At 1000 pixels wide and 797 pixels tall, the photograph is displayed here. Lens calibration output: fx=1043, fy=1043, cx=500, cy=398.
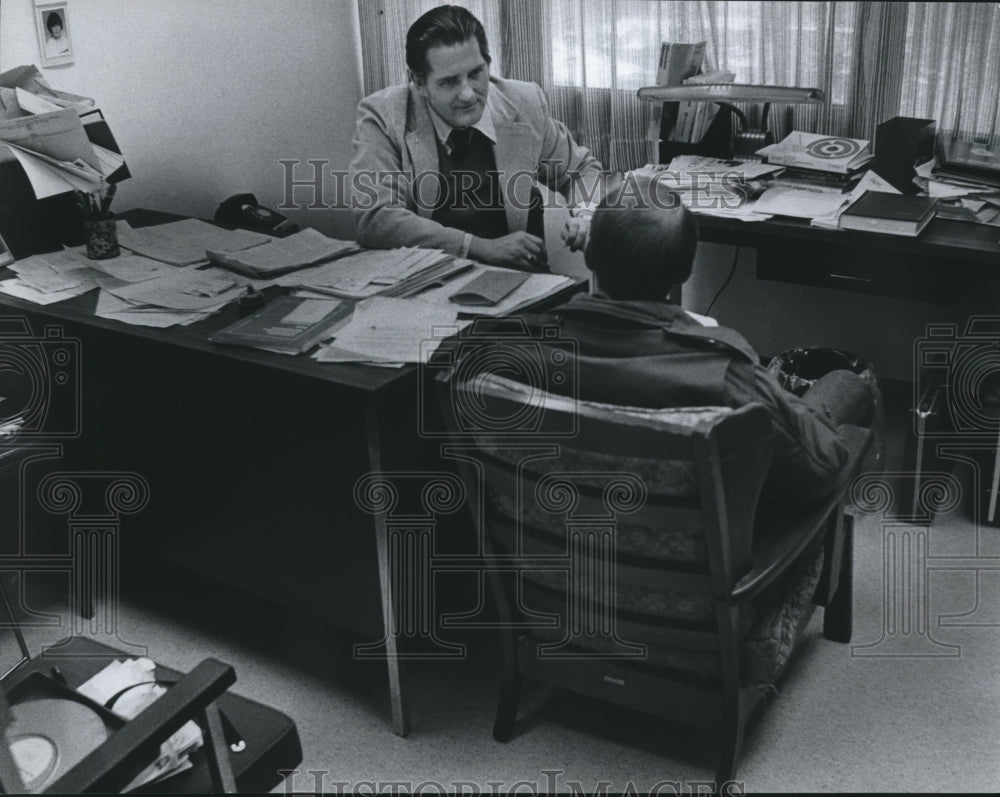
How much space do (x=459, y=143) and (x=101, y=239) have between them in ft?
2.98

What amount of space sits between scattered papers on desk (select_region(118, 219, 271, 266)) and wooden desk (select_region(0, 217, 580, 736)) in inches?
10.1

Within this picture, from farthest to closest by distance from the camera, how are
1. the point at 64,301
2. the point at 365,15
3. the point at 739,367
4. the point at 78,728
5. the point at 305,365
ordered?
the point at 365,15, the point at 64,301, the point at 305,365, the point at 739,367, the point at 78,728

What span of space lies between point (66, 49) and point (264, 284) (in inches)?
41.0

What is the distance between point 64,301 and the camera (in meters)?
2.13

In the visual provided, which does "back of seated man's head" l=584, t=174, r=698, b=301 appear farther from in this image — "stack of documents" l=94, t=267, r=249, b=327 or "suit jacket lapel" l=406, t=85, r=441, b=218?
"suit jacket lapel" l=406, t=85, r=441, b=218

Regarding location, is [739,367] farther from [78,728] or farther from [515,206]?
[515,206]

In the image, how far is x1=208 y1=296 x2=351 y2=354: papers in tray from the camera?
6.01ft

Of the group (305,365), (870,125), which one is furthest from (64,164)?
(870,125)

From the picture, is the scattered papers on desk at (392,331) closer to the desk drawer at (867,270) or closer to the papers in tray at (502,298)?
the papers in tray at (502,298)

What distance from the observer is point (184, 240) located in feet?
8.09

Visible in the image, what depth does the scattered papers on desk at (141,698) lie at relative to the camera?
1.32m

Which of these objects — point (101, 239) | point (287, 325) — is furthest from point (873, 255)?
point (101, 239)

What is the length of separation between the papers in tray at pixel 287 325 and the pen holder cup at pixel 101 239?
55 cm

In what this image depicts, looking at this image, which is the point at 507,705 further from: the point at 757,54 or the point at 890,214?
the point at 757,54
